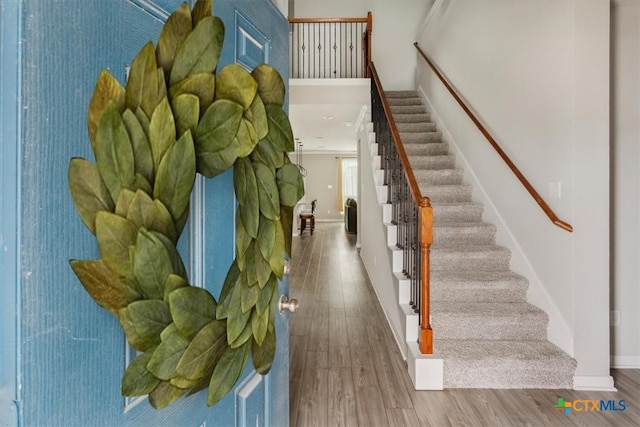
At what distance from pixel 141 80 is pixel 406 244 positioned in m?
2.51

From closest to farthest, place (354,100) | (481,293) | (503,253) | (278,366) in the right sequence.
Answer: (278,366) → (481,293) → (503,253) → (354,100)

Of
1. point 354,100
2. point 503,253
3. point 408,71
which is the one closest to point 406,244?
point 503,253

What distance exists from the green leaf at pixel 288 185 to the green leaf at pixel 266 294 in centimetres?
17

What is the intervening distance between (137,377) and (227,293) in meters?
0.18

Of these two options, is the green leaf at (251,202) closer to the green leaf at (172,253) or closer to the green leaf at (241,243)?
the green leaf at (241,243)

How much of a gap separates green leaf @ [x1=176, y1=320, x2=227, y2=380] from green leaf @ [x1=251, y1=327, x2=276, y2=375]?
14cm

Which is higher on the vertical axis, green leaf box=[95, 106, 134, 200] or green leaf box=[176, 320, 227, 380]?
green leaf box=[95, 106, 134, 200]

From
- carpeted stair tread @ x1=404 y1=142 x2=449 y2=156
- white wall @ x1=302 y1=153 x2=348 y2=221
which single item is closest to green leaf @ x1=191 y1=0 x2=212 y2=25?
carpeted stair tread @ x1=404 y1=142 x2=449 y2=156

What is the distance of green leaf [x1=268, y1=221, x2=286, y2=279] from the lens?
2.23ft

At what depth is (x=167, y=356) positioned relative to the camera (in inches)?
19.1

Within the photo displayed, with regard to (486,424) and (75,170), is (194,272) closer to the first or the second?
(75,170)

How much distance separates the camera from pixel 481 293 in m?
2.65

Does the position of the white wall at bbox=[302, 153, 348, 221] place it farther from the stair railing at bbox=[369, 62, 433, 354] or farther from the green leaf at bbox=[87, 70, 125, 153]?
the green leaf at bbox=[87, 70, 125, 153]

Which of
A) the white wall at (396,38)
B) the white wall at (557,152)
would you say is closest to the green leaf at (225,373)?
the white wall at (557,152)
